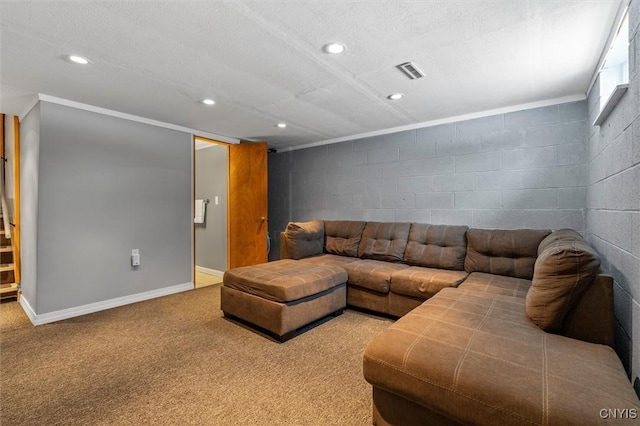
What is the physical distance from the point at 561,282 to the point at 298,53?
2096 millimetres

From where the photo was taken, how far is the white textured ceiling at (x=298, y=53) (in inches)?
62.7

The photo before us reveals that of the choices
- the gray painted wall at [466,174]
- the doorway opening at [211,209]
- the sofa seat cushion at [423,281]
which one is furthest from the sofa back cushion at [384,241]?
the doorway opening at [211,209]

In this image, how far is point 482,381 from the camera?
1.11 metres

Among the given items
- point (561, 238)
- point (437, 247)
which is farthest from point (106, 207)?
point (561, 238)

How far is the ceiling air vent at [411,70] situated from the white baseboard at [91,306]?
12.1 ft

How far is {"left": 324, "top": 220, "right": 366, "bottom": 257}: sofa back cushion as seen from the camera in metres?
3.91

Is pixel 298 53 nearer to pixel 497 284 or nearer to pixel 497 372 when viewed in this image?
pixel 497 372

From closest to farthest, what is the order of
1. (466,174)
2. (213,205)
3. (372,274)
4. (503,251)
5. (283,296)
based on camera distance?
1. (283,296)
2. (503,251)
3. (372,274)
4. (466,174)
5. (213,205)

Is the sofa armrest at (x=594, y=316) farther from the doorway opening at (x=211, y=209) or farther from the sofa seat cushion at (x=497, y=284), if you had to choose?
the doorway opening at (x=211, y=209)

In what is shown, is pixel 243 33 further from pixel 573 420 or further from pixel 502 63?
pixel 573 420

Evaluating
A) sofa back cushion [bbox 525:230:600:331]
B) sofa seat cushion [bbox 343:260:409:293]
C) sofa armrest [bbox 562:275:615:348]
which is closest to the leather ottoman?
sofa seat cushion [bbox 343:260:409:293]

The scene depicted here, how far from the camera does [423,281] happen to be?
2.71 meters

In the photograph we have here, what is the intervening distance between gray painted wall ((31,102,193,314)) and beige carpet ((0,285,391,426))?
49 cm

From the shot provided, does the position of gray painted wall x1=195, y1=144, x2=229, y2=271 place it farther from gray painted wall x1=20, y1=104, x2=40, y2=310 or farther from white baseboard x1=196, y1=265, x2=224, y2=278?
gray painted wall x1=20, y1=104, x2=40, y2=310
